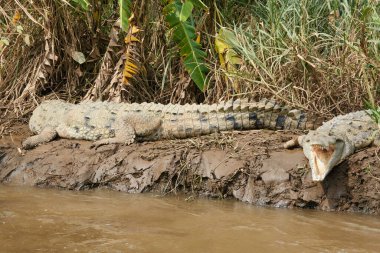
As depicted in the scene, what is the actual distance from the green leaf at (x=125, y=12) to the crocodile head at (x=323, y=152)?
269 cm

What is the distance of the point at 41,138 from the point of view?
705cm

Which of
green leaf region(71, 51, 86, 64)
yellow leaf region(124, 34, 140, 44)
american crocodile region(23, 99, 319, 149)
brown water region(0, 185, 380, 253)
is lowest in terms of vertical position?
brown water region(0, 185, 380, 253)

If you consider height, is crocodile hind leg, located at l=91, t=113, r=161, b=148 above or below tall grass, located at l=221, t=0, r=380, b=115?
below

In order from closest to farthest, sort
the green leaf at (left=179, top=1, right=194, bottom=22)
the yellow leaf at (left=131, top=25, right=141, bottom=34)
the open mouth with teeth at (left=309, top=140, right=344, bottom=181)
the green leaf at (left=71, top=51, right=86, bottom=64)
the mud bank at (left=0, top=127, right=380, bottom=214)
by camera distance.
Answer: the open mouth with teeth at (left=309, top=140, right=344, bottom=181)
the mud bank at (left=0, top=127, right=380, bottom=214)
the green leaf at (left=179, top=1, right=194, bottom=22)
the yellow leaf at (left=131, top=25, right=141, bottom=34)
the green leaf at (left=71, top=51, right=86, bottom=64)

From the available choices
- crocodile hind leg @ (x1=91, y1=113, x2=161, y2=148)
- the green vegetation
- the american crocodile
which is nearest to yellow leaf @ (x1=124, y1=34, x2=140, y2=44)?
the green vegetation

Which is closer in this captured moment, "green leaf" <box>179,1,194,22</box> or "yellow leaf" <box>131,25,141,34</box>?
"green leaf" <box>179,1,194,22</box>

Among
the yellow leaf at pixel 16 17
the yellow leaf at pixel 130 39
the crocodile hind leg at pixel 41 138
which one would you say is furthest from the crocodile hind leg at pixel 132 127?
the yellow leaf at pixel 16 17

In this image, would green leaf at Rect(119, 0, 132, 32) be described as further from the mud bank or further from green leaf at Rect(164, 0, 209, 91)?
the mud bank

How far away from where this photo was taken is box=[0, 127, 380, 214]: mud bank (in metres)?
5.38

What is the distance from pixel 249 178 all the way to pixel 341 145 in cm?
89

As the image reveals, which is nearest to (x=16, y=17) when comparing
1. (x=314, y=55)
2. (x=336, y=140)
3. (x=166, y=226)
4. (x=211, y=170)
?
(x=211, y=170)

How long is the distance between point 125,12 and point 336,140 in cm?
306

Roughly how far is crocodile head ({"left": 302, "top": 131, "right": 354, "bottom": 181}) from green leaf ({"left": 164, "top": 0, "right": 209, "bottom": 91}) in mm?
2075

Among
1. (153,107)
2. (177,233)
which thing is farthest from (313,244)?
(153,107)
